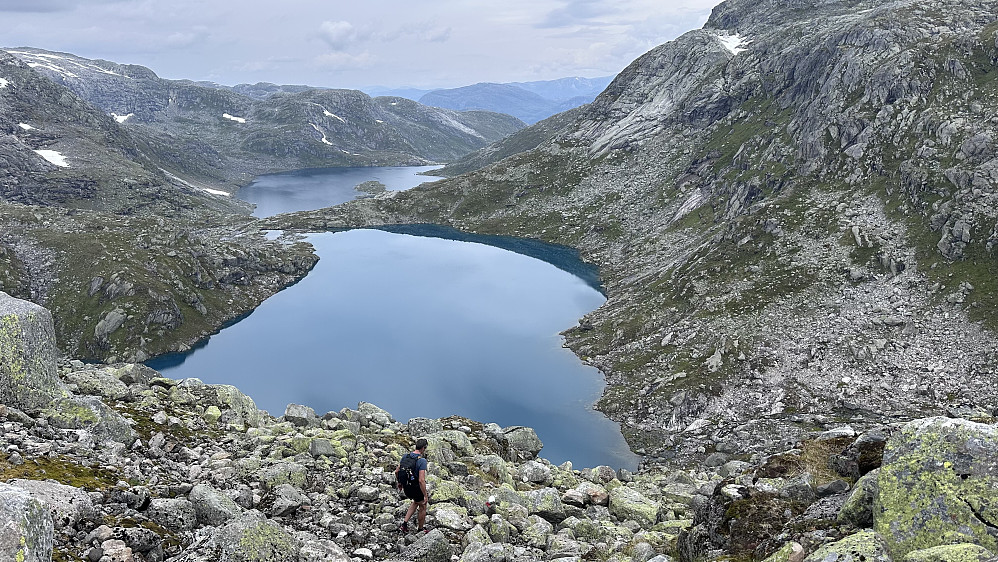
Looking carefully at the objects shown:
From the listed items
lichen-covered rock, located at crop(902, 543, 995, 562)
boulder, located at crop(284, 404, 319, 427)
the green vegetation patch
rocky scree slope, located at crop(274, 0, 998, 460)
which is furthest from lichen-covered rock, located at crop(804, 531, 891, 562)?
rocky scree slope, located at crop(274, 0, 998, 460)

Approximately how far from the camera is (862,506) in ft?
33.5

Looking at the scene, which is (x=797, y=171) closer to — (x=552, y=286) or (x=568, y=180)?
(x=552, y=286)

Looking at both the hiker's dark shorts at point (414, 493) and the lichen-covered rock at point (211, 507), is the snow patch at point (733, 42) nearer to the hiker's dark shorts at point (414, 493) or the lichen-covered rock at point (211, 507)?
the hiker's dark shorts at point (414, 493)

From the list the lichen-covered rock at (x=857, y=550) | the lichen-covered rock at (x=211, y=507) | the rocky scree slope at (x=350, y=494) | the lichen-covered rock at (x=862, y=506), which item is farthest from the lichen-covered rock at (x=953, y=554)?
the lichen-covered rock at (x=211, y=507)

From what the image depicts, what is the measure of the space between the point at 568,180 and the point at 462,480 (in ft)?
430

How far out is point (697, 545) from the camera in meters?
12.8

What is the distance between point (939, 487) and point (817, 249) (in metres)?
62.0

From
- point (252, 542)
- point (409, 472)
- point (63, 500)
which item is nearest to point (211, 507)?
point (252, 542)

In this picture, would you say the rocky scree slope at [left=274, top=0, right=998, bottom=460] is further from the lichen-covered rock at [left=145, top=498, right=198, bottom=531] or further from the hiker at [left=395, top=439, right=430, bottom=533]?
the lichen-covered rock at [left=145, top=498, right=198, bottom=531]

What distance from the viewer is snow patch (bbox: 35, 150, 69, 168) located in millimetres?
159375

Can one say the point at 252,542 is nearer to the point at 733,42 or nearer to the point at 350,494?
the point at 350,494

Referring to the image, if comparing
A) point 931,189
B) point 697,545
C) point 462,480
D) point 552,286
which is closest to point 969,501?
point 697,545

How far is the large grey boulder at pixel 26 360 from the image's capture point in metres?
13.4

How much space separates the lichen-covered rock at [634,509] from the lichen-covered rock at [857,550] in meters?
10.5
